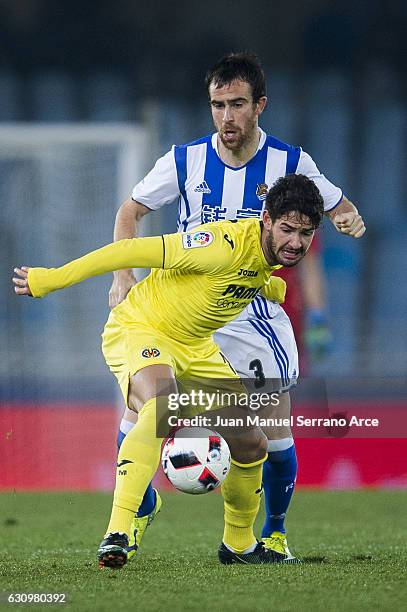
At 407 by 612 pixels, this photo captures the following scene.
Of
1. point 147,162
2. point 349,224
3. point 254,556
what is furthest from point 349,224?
Result: point 147,162

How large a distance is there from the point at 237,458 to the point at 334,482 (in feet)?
13.5

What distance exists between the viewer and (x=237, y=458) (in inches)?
181

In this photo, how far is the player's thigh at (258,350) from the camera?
5078 mm

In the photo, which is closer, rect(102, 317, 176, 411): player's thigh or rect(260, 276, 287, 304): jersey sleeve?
rect(102, 317, 176, 411): player's thigh

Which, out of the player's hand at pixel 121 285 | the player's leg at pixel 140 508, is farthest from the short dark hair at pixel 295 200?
the player's leg at pixel 140 508

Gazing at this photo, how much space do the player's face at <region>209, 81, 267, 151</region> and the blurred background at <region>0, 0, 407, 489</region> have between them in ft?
10.4

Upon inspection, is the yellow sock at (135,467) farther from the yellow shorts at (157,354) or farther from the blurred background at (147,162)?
the blurred background at (147,162)

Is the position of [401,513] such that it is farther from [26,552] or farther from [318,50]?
[318,50]

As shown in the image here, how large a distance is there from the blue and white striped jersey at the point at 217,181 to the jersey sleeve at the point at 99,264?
633 millimetres

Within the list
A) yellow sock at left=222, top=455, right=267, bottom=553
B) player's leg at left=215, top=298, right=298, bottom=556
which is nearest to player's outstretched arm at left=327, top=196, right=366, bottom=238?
player's leg at left=215, top=298, right=298, bottom=556

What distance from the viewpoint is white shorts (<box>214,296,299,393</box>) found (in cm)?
508

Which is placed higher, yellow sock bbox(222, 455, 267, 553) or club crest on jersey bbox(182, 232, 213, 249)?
club crest on jersey bbox(182, 232, 213, 249)

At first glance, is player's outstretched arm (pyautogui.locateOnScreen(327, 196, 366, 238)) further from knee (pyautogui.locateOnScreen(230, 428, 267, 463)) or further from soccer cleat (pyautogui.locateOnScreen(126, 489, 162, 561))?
soccer cleat (pyautogui.locateOnScreen(126, 489, 162, 561))

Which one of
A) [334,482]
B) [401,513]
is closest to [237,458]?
[401,513]
